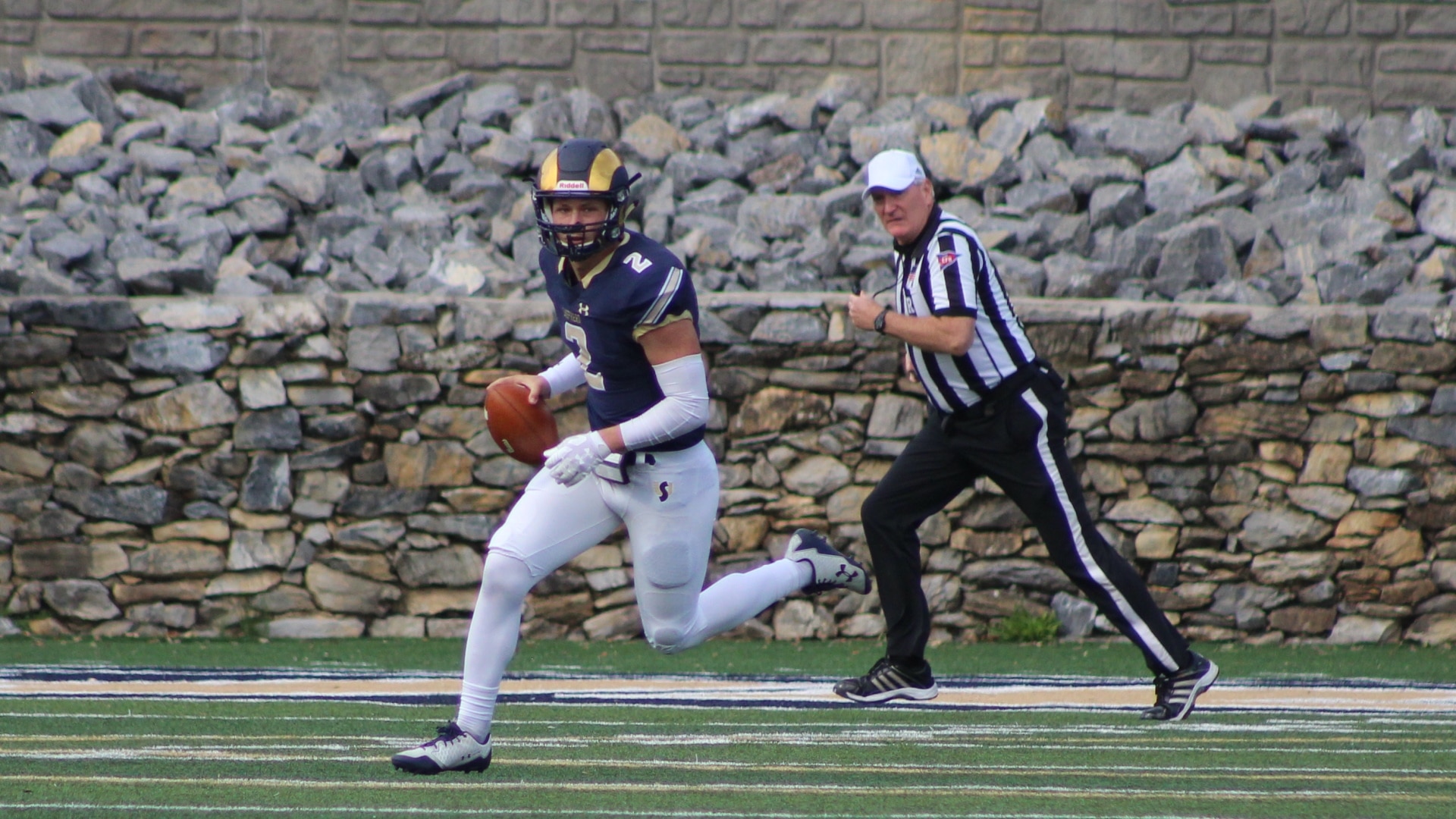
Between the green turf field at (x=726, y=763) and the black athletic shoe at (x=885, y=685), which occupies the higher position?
the green turf field at (x=726, y=763)

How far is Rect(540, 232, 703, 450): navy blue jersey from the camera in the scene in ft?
14.6

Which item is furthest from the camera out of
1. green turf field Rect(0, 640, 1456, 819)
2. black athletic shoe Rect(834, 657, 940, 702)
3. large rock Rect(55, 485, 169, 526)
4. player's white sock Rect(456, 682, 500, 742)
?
large rock Rect(55, 485, 169, 526)

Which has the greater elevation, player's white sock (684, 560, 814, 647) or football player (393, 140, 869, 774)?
football player (393, 140, 869, 774)

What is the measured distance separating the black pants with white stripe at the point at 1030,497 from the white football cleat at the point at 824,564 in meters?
0.36

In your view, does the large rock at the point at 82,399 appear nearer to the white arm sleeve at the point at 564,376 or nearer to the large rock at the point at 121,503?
the large rock at the point at 121,503

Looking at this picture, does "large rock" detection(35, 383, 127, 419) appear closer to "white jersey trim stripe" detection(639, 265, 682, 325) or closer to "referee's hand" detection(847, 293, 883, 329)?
"referee's hand" detection(847, 293, 883, 329)

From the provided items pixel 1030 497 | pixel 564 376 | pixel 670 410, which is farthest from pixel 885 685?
pixel 670 410

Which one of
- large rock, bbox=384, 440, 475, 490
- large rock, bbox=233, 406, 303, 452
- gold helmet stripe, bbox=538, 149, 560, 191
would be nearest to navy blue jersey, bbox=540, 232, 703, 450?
gold helmet stripe, bbox=538, 149, 560, 191

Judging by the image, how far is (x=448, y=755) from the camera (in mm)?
4262

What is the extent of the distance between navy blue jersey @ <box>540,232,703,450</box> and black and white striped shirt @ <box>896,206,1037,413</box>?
1.20m

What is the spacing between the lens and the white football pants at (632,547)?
14.3 ft

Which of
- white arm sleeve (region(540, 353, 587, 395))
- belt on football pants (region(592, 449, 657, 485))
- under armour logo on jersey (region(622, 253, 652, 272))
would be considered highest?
under armour logo on jersey (region(622, 253, 652, 272))

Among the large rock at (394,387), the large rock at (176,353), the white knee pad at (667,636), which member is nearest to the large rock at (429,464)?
the large rock at (394,387)

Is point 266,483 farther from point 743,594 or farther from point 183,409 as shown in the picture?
point 743,594
